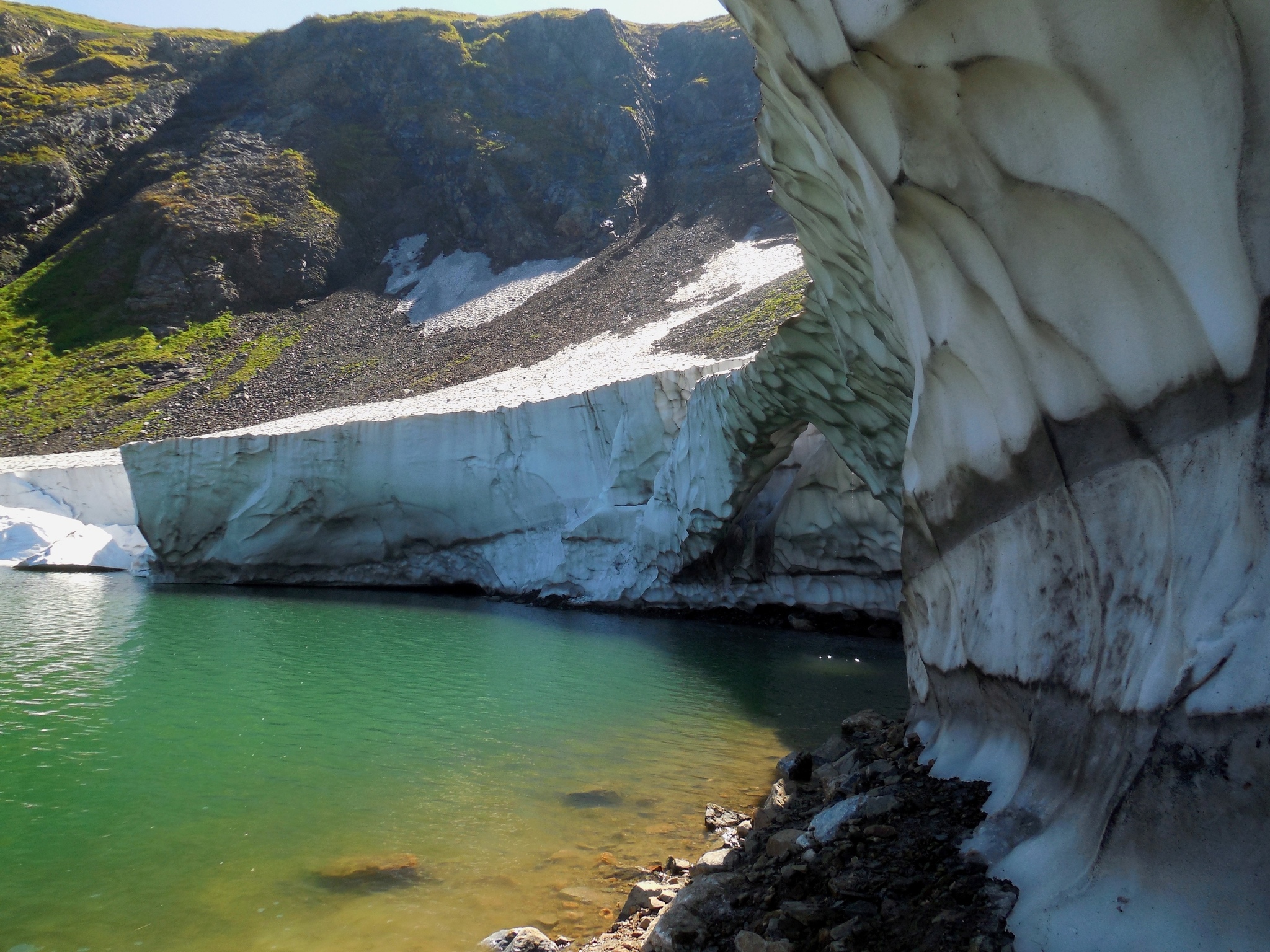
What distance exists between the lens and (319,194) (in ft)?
129

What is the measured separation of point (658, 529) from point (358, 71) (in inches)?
1630

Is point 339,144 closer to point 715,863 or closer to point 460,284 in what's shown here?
point 460,284

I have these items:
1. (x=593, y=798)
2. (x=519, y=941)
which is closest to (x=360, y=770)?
(x=593, y=798)

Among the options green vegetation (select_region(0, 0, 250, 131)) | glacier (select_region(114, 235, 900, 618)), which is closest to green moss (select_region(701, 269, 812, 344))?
glacier (select_region(114, 235, 900, 618))

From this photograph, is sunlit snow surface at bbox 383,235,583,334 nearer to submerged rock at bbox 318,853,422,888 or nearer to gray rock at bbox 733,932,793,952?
submerged rock at bbox 318,853,422,888

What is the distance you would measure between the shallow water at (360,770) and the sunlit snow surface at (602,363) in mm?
7392

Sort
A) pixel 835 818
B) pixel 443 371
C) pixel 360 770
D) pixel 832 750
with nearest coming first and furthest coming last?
1. pixel 835 818
2. pixel 832 750
3. pixel 360 770
4. pixel 443 371

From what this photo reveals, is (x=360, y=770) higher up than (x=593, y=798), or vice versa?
(x=593, y=798)

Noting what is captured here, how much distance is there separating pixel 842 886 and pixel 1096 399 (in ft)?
4.29

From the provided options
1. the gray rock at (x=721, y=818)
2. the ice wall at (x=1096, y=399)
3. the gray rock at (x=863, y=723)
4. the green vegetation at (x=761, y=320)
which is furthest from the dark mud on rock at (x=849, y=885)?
the green vegetation at (x=761, y=320)

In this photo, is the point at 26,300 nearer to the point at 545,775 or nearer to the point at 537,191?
the point at 537,191

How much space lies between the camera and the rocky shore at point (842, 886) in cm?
178

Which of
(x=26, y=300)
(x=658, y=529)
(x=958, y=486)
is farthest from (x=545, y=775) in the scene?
(x=26, y=300)

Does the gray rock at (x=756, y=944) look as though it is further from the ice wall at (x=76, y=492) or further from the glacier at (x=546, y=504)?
the ice wall at (x=76, y=492)
